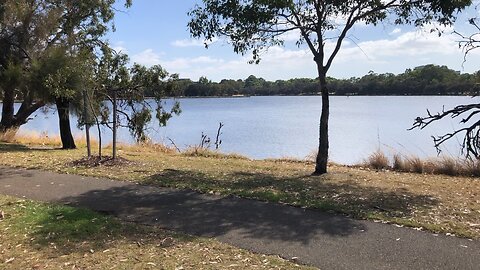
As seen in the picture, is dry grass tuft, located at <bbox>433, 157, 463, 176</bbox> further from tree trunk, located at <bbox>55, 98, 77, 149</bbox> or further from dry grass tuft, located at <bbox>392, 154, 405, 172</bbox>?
tree trunk, located at <bbox>55, 98, 77, 149</bbox>

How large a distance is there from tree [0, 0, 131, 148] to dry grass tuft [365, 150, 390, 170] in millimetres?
9346

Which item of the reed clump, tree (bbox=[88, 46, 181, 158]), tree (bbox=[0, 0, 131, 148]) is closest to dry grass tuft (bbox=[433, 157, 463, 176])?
the reed clump

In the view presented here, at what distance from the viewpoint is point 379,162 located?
14.7 metres

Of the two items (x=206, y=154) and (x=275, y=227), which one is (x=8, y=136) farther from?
(x=275, y=227)

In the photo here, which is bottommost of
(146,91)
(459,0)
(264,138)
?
(264,138)

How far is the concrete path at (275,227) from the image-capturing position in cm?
517

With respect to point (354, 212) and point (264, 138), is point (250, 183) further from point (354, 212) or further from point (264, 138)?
point (264, 138)

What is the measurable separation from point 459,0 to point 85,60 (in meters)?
10.6

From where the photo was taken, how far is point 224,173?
10.8 m

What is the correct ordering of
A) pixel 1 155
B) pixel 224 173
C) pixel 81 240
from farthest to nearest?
pixel 1 155 < pixel 224 173 < pixel 81 240

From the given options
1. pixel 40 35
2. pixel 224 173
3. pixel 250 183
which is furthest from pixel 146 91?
pixel 250 183

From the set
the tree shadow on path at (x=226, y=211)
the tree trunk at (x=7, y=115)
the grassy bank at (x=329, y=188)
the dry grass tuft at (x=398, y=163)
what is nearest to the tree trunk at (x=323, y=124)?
the grassy bank at (x=329, y=188)

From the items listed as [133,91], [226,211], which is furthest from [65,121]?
[226,211]

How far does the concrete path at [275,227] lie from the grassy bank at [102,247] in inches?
13.3
